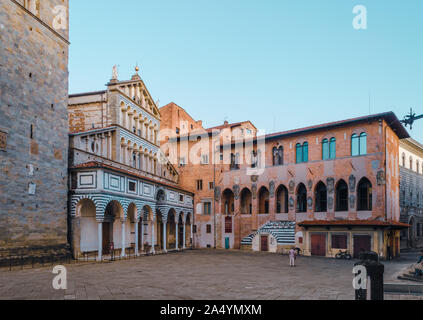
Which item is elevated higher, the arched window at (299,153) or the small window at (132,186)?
the arched window at (299,153)

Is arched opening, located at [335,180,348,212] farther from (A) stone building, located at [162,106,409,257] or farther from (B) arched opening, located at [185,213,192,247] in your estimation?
(B) arched opening, located at [185,213,192,247]

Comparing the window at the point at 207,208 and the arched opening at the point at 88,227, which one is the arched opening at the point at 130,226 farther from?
the window at the point at 207,208

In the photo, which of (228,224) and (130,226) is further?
(228,224)

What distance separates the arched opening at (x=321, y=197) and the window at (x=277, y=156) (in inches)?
193

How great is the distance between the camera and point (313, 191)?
38.4 metres

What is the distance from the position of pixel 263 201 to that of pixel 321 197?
7108mm

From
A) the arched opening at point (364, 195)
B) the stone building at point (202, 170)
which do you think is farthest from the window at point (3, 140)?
the arched opening at point (364, 195)

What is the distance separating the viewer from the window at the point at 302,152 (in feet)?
131

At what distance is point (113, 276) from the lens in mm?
19047

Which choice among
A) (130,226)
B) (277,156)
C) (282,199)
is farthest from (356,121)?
(130,226)

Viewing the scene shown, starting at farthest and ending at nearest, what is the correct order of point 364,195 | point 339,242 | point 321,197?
point 321,197 < point 364,195 < point 339,242

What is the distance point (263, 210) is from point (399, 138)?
50.7ft

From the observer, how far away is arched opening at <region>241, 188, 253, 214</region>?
4494cm

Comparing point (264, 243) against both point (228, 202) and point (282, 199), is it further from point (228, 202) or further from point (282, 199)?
point (228, 202)
